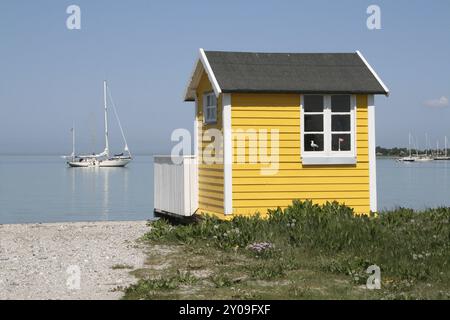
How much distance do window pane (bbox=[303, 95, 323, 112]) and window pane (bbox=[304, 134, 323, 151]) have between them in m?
0.62

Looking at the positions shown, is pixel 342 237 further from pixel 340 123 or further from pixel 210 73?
pixel 210 73

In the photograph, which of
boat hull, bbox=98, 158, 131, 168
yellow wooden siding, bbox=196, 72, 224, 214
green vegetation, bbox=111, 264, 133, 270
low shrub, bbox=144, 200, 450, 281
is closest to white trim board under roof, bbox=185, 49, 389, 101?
yellow wooden siding, bbox=196, 72, 224, 214

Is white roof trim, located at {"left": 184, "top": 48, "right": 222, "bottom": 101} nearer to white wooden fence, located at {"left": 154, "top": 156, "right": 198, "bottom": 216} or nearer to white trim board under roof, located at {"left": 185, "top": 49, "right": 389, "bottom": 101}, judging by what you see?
white trim board under roof, located at {"left": 185, "top": 49, "right": 389, "bottom": 101}

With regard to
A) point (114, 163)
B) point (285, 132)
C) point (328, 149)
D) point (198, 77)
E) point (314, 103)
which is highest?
point (198, 77)

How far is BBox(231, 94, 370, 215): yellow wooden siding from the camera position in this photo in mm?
17828

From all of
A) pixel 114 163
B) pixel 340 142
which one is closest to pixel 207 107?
pixel 340 142

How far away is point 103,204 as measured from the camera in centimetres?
4738

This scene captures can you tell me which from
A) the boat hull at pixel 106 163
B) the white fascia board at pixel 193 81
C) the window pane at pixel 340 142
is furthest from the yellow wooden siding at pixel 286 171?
the boat hull at pixel 106 163

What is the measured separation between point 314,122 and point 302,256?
541 centimetres

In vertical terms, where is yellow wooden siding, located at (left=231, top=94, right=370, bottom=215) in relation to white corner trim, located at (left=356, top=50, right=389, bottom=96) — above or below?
below

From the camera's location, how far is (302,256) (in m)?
13.8

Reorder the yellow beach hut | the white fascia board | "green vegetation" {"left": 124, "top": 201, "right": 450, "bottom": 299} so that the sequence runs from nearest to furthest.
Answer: "green vegetation" {"left": 124, "top": 201, "right": 450, "bottom": 299} < the yellow beach hut < the white fascia board

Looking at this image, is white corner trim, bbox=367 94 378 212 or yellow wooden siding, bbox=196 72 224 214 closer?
yellow wooden siding, bbox=196 72 224 214
